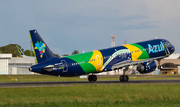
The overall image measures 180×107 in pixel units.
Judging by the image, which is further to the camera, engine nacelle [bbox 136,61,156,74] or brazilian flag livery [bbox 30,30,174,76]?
engine nacelle [bbox 136,61,156,74]

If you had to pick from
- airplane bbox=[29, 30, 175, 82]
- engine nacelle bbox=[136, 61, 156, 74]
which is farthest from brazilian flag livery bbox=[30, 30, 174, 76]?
engine nacelle bbox=[136, 61, 156, 74]

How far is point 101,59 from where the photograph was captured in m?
44.7

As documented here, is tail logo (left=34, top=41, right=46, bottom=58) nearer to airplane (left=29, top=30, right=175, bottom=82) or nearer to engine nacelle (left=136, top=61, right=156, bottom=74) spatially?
airplane (left=29, top=30, right=175, bottom=82)

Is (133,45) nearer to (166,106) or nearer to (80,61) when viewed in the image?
(80,61)

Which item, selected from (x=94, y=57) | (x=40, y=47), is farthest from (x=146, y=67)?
(x=40, y=47)

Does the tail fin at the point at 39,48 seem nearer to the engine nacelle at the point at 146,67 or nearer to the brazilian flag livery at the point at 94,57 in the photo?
the brazilian flag livery at the point at 94,57

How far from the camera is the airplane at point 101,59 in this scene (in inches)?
1619

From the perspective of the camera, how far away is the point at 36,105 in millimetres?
19719

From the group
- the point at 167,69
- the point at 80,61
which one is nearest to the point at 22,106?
the point at 80,61

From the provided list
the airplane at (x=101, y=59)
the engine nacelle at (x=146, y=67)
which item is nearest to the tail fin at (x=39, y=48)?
the airplane at (x=101, y=59)

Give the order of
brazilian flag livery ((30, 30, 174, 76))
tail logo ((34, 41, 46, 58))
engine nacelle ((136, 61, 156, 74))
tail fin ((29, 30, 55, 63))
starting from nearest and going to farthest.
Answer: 1. brazilian flag livery ((30, 30, 174, 76))
2. tail fin ((29, 30, 55, 63))
3. tail logo ((34, 41, 46, 58))
4. engine nacelle ((136, 61, 156, 74))

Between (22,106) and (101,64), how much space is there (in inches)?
1037

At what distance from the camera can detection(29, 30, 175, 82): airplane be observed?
4112 centimetres

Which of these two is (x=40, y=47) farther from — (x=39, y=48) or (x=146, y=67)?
(x=146, y=67)
